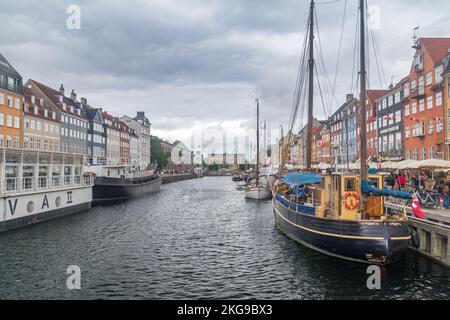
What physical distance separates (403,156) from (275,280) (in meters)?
44.7

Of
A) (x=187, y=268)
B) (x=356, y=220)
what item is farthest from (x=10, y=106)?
(x=356, y=220)

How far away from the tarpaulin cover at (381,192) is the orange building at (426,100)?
96.9ft

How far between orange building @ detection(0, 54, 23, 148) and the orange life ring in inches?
2026

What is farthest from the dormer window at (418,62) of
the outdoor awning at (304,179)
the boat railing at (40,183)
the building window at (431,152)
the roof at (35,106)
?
the roof at (35,106)

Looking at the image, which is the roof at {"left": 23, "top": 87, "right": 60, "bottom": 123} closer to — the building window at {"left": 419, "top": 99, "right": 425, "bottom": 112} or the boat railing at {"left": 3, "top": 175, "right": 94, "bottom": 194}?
the boat railing at {"left": 3, "top": 175, "right": 94, "bottom": 194}

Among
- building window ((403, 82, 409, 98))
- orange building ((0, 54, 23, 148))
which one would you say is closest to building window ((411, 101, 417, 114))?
building window ((403, 82, 409, 98))

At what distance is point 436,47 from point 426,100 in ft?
23.8

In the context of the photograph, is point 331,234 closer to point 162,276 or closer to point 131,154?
point 162,276

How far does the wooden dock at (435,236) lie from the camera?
58.6 ft

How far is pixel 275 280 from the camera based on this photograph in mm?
16922

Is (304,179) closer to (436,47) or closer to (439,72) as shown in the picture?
(439,72)

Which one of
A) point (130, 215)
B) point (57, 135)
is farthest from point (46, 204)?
point (57, 135)

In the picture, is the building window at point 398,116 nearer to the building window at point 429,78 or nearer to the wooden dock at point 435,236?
the building window at point 429,78

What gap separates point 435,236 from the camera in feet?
61.1
